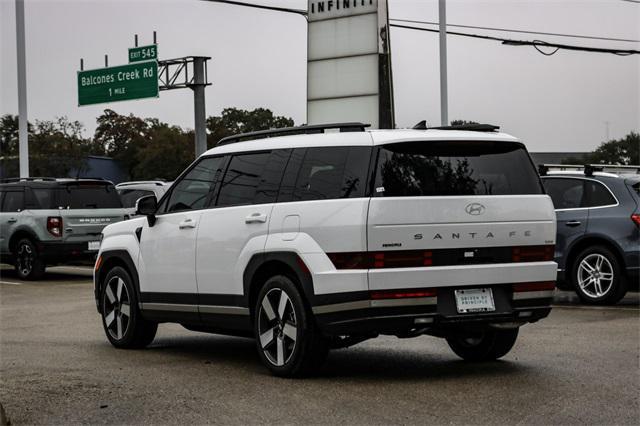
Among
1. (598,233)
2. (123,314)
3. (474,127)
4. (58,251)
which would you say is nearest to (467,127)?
(474,127)

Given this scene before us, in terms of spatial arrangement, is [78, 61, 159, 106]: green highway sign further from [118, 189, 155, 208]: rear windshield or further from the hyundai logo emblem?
the hyundai logo emblem

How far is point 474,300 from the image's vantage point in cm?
891

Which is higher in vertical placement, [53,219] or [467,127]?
[467,127]

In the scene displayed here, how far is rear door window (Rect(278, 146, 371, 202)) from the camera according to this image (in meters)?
8.80

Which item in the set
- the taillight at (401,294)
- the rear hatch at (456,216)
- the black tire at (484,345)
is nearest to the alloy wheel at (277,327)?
the taillight at (401,294)

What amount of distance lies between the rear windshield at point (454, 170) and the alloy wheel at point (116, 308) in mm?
3617

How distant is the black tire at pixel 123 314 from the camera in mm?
11203

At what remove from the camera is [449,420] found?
7.31 meters

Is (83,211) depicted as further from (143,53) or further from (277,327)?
(143,53)

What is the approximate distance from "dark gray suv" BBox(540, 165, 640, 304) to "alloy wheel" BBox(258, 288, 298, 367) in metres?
7.03

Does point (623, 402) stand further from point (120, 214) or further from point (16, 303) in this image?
A: point (120, 214)

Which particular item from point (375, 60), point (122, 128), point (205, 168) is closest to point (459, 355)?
point (205, 168)

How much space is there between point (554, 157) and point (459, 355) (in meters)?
110

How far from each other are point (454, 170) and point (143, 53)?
3358 centimetres
